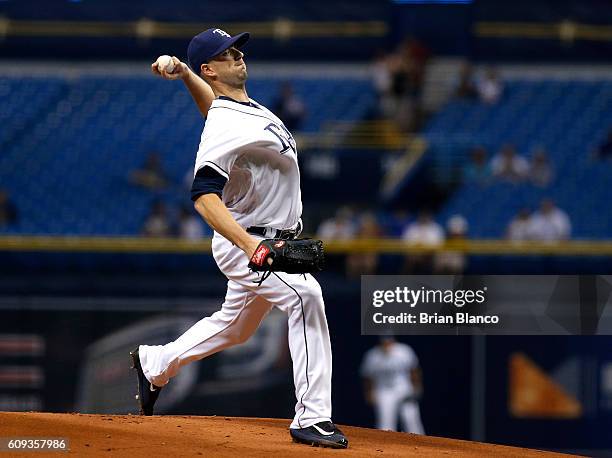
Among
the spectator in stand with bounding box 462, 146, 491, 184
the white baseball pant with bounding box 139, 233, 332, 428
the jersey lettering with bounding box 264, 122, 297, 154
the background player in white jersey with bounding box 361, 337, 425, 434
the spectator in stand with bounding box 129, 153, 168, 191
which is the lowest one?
the background player in white jersey with bounding box 361, 337, 425, 434

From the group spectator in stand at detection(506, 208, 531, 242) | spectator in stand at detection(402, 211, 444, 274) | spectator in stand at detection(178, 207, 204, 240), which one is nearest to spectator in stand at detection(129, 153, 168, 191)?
spectator in stand at detection(178, 207, 204, 240)

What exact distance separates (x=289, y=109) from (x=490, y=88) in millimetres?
2692

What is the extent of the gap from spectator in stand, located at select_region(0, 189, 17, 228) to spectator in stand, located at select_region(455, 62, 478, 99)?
19.7 feet

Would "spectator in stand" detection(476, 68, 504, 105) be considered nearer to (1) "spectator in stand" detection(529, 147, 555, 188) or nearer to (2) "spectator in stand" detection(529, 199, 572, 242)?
(1) "spectator in stand" detection(529, 147, 555, 188)

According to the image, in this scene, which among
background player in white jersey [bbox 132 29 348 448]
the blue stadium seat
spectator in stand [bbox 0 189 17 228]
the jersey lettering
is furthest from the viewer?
the blue stadium seat

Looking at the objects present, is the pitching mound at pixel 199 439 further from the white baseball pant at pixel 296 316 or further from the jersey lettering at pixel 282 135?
the jersey lettering at pixel 282 135

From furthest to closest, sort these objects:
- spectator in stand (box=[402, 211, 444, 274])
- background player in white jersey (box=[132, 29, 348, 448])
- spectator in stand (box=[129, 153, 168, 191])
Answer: spectator in stand (box=[129, 153, 168, 191]) < spectator in stand (box=[402, 211, 444, 274]) < background player in white jersey (box=[132, 29, 348, 448])

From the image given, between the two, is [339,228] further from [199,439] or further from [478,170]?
[199,439]

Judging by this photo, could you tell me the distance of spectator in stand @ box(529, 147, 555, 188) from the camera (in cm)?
1236

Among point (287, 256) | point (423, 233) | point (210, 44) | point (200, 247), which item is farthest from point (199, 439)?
point (423, 233)

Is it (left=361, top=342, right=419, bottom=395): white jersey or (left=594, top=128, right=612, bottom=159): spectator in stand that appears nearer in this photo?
(left=361, top=342, right=419, bottom=395): white jersey

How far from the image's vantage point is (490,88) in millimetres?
14094

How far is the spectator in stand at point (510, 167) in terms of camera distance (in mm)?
12359

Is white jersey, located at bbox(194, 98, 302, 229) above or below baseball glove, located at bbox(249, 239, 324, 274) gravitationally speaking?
above
